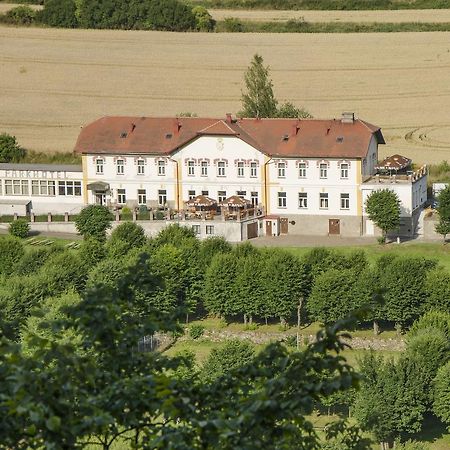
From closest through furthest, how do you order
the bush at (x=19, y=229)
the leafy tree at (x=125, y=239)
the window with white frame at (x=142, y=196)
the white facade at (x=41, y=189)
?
the leafy tree at (x=125, y=239) → the bush at (x=19, y=229) → the window with white frame at (x=142, y=196) → the white facade at (x=41, y=189)

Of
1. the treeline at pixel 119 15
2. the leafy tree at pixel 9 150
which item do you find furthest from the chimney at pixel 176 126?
the treeline at pixel 119 15

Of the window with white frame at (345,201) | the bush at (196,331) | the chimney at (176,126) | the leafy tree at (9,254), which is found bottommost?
the bush at (196,331)

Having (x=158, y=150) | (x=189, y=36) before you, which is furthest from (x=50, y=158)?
(x=189, y=36)

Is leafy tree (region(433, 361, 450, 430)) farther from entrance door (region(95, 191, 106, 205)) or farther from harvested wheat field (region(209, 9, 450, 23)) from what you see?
harvested wheat field (region(209, 9, 450, 23))

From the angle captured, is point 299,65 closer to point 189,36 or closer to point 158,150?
point 189,36

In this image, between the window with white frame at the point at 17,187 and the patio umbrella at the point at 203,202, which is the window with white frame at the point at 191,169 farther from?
the window with white frame at the point at 17,187

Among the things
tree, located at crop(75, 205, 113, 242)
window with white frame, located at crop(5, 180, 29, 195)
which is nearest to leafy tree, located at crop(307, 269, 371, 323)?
tree, located at crop(75, 205, 113, 242)

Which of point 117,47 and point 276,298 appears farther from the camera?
point 117,47
